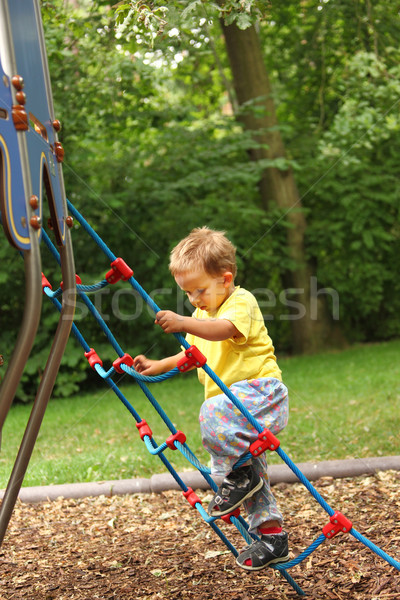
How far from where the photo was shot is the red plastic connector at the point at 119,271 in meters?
2.37

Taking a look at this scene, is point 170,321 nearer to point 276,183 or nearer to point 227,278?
point 227,278

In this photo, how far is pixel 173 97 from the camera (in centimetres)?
1142

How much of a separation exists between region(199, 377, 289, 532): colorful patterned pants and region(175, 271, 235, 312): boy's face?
32cm

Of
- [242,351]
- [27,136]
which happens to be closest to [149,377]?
[242,351]

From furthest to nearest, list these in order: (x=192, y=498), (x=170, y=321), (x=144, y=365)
Result: (x=192, y=498), (x=144, y=365), (x=170, y=321)

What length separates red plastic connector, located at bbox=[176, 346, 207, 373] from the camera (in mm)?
2266

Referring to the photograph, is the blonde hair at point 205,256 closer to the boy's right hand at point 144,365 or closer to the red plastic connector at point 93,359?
the boy's right hand at point 144,365

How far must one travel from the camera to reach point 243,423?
2.36 metres

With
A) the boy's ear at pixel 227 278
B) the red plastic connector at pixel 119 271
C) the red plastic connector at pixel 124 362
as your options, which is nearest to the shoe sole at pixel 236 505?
the red plastic connector at pixel 124 362

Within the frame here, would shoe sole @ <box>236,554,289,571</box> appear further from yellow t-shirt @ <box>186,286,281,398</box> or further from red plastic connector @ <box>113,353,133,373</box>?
red plastic connector @ <box>113,353,133,373</box>

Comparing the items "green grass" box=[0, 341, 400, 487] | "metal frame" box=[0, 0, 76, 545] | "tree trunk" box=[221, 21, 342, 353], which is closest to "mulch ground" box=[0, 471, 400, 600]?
"green grass" box=[0, 341, 400, 487]

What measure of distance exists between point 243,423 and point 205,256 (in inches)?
24.2

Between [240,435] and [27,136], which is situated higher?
Answer: [27,136]

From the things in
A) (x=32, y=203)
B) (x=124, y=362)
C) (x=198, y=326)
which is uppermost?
(x=32, y=203)
